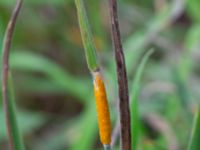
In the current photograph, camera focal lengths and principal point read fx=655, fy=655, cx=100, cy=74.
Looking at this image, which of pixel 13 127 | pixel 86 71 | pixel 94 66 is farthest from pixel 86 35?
pixel 86 71

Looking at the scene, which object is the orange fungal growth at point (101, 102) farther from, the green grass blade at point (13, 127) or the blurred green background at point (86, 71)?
the blurred green background at point (86, 71)

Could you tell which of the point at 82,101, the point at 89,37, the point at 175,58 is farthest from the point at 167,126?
the point at 89,37

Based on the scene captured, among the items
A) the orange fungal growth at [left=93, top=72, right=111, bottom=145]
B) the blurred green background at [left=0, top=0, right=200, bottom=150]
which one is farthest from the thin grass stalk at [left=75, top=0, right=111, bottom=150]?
the blurred green background at [left=0, top=0, right=200, bottom=150]

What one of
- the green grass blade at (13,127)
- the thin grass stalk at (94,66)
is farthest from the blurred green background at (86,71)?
the thin grass stalk at (94,66)

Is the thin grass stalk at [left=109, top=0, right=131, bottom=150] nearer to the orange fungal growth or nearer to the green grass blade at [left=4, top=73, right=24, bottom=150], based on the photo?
the orange fungal growth

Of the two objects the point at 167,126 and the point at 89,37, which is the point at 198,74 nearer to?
the point at 167,126

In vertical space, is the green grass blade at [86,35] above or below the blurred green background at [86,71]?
above
